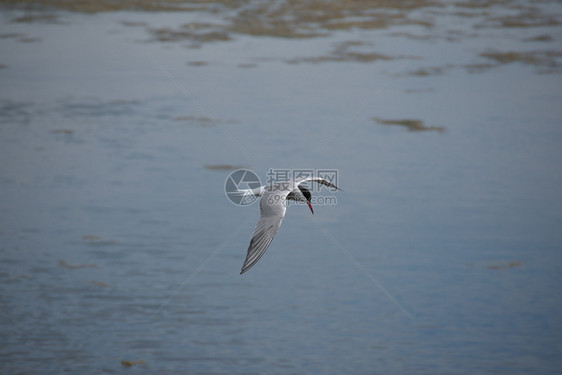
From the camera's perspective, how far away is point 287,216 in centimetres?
1204

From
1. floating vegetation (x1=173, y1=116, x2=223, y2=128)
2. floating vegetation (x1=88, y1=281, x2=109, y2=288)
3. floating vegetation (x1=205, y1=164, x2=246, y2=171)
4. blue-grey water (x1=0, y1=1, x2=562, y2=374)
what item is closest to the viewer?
blue-grey water (x1=0, y1=1, x2=562, y2=374)

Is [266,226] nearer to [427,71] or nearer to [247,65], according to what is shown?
[427,71]

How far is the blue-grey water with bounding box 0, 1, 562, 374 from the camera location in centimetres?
914

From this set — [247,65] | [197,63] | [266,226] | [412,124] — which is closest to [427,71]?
[412,124]

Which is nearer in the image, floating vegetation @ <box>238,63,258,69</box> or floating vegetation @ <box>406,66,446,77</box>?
floating vegetation @ <box>406,66,446,77</box>

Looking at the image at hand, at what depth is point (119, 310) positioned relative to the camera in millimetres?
9711

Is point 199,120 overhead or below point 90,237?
overhead

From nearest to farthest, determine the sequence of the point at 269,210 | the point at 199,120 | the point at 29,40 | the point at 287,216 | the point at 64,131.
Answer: the point at 269,210, the point at 287,216, the point at 64,131, the point at 199,120, the point at 29,40


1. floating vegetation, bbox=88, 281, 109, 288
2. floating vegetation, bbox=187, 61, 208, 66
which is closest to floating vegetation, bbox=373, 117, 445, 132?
floating vegetation, bbox=187, 61, 208, 66

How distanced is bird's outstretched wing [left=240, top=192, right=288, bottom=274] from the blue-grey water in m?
2.27

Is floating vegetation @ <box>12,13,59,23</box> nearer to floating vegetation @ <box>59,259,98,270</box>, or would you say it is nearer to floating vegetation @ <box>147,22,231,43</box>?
floating vegetation @ <box>147,22,231,43</box>

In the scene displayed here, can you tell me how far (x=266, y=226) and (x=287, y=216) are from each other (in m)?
5.00

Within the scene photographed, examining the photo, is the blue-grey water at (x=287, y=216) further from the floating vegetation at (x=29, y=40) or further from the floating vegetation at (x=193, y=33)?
the floating vegetation at (x=193, y=33)

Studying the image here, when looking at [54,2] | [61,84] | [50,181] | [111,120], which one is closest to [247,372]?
[50,181]
